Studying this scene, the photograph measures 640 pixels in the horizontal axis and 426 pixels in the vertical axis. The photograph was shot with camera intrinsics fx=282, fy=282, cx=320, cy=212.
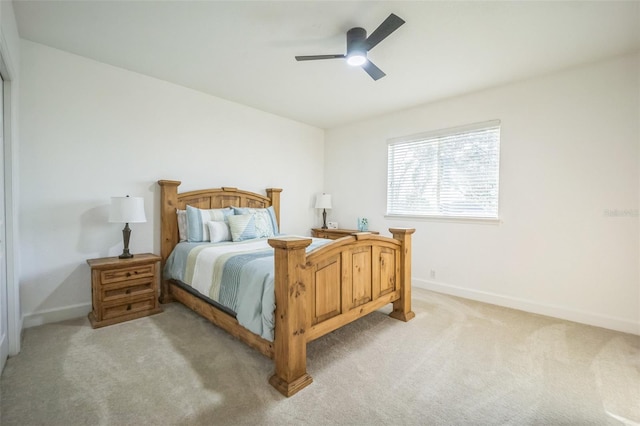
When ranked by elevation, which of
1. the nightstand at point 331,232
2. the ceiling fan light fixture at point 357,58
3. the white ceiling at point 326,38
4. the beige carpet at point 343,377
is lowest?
the beige carpet at point 343,377

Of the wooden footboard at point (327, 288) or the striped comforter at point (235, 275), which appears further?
the striped comforter at point (235, 275)

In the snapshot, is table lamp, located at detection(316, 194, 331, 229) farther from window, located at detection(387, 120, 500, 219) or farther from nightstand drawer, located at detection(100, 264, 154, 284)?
nightstand drawer, located at detection(100, 264, 154, 284)

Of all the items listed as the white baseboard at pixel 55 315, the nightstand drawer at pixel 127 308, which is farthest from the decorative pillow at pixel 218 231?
the white baseboard at pixel 55 315

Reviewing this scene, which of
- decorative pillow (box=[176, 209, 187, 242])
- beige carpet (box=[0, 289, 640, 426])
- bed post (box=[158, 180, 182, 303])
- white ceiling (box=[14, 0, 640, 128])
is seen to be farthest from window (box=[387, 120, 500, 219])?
bed post (box=[158, 180, 182, 303])

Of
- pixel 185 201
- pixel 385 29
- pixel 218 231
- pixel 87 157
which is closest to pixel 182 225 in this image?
pixel 185 201

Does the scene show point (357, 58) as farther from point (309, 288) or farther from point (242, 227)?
point (242, 227)

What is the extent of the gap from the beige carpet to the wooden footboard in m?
0.22

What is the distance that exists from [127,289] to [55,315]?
692 mm

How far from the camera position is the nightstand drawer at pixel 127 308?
2674 millimetres

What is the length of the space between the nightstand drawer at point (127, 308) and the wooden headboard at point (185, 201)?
563 mm

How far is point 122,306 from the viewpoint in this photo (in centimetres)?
276

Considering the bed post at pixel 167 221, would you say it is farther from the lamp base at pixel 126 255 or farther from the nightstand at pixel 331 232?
the nightstand at pixel 331 232

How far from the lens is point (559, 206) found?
3.02 metres

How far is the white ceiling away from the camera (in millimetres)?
2115
